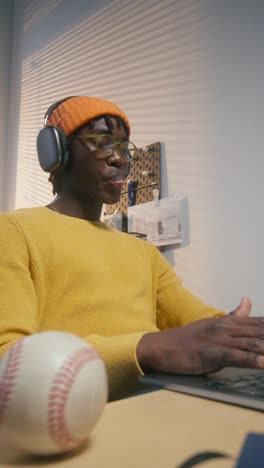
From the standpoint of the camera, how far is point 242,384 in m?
0.52

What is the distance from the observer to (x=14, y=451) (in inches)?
12.8

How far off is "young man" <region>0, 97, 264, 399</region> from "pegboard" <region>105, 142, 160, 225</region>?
411 mm

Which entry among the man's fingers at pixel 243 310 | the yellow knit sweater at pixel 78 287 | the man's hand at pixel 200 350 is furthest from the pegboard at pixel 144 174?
the man's hand at pixel 200 350

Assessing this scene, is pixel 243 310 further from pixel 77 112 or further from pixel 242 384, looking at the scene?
pixel 77 112

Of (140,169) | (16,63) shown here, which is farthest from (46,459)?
(16,63)

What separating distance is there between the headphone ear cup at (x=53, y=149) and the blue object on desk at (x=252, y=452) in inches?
32.2

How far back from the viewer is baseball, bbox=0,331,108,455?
302mm

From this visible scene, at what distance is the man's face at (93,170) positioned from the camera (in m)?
1.03

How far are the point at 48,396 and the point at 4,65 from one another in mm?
2703

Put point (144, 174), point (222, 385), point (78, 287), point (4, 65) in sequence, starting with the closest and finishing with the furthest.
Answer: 1. point (222, 385)
2. point (78, 287)
3. point (144, 174)
4. point (4, 65)

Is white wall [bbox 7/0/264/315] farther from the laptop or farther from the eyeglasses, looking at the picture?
the laptop

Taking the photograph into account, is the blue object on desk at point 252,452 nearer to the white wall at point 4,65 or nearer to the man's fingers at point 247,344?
the man's fingers at point 247,344

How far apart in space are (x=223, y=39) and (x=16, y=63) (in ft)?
5.40

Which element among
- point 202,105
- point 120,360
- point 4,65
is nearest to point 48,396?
point 120,360
